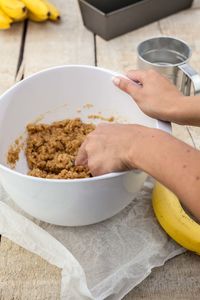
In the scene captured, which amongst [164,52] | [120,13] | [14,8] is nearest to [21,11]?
[14,8]

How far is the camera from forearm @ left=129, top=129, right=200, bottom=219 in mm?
634

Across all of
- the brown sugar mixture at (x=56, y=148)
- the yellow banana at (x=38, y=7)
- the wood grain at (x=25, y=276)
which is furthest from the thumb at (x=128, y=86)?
the yellow banana at (x=38, y=7)

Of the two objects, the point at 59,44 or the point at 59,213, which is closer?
the point at 59,213

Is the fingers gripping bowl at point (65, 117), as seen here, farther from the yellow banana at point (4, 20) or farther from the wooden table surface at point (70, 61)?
the yellow banana at point (4, 20)

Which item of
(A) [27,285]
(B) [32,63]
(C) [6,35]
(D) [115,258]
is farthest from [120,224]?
(C) [6,35]

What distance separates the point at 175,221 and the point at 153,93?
221mm

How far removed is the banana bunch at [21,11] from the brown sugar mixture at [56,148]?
526 mm

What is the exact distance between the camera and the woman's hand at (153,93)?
802mm

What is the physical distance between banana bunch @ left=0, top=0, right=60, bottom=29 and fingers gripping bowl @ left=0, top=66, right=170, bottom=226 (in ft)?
1.64

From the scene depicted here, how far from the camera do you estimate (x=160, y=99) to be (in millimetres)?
820

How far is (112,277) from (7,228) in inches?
7.9

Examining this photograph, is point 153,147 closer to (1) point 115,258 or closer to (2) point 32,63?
(1) point 115,258

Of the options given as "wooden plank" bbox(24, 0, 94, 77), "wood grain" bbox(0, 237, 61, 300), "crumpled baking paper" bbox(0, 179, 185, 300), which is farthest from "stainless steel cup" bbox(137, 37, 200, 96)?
"wood grain" bbox(0, 237, 61, 300)

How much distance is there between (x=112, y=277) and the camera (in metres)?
0.75
